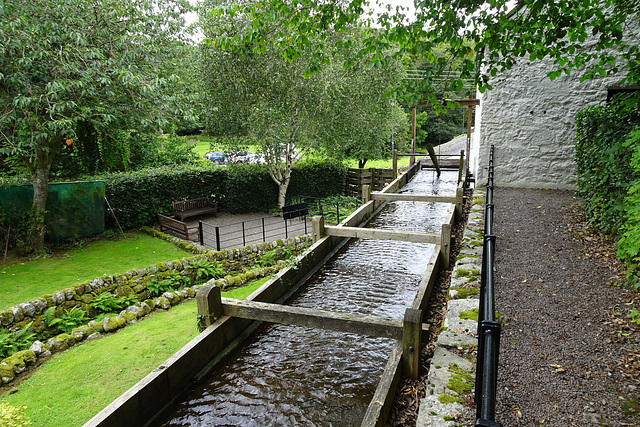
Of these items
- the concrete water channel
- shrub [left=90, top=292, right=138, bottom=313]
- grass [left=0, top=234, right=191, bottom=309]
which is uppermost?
the concrete water channel

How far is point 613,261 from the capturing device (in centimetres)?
511

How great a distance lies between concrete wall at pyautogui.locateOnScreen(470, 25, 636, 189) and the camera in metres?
10.4

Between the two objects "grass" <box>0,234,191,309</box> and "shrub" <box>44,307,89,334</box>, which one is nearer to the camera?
"shrub" <box>44,307,89,334</box>

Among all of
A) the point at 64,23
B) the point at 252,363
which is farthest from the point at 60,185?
the point at 252,363

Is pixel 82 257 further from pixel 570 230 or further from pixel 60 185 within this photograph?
pixel 570 230

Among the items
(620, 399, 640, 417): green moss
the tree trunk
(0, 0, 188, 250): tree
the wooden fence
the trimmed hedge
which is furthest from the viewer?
the wooden fence

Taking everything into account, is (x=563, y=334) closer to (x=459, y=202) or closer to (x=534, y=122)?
(x=459, y=202)

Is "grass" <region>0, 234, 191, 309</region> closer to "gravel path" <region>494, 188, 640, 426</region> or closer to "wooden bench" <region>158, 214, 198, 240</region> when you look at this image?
"wooden bench" <region>158, 214, 198, 240</region>

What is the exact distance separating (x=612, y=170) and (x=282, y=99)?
1223 cm

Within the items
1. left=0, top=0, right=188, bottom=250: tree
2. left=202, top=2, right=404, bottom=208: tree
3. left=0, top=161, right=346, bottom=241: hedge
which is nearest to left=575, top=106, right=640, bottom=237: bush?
left=202, top=2, right=404, bottom=208: tree

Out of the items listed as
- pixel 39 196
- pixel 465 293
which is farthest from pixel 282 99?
pixel 465 293

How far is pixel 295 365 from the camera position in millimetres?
4984

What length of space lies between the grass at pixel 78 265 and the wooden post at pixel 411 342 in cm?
836

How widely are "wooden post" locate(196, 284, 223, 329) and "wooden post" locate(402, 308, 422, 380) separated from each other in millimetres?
2270
